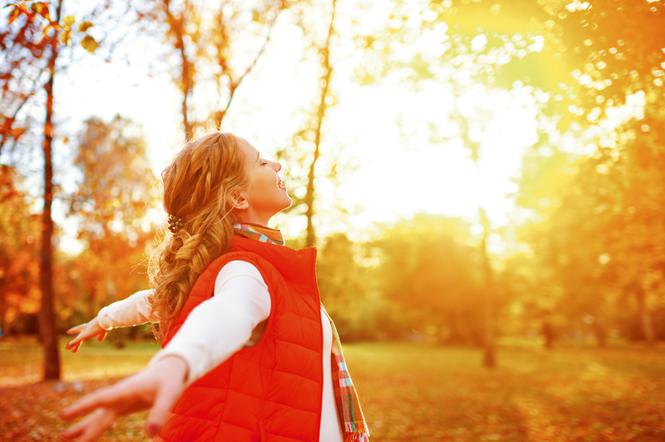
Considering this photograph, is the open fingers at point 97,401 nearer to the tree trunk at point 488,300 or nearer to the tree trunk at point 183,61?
the tree trunk at point 183,61

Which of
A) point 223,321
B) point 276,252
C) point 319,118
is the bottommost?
point 223,321

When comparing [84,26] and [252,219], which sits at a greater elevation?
[84,26]

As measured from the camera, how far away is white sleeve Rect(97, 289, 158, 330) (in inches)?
95.1

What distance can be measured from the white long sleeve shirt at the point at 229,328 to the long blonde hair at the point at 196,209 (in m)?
0.24

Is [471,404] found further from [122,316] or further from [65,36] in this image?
[122,316]

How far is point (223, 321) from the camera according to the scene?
1.49 metres

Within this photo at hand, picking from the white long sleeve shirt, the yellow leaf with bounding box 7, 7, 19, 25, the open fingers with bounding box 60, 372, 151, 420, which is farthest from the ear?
the yellow leaf with bounding box 7, 7, 19, 25

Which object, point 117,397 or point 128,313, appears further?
point 128,313

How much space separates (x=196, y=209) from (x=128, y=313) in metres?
0.67

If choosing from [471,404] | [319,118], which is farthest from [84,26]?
[471,404]


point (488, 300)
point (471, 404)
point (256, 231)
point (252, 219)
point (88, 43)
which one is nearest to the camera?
point (256, 231)

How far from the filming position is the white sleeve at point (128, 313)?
2416 millimetres

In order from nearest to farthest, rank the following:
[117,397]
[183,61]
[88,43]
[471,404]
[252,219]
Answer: [117,397]
[252,219]
[88,43]
[183,61]
[471,404]

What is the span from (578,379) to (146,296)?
2041 cm
